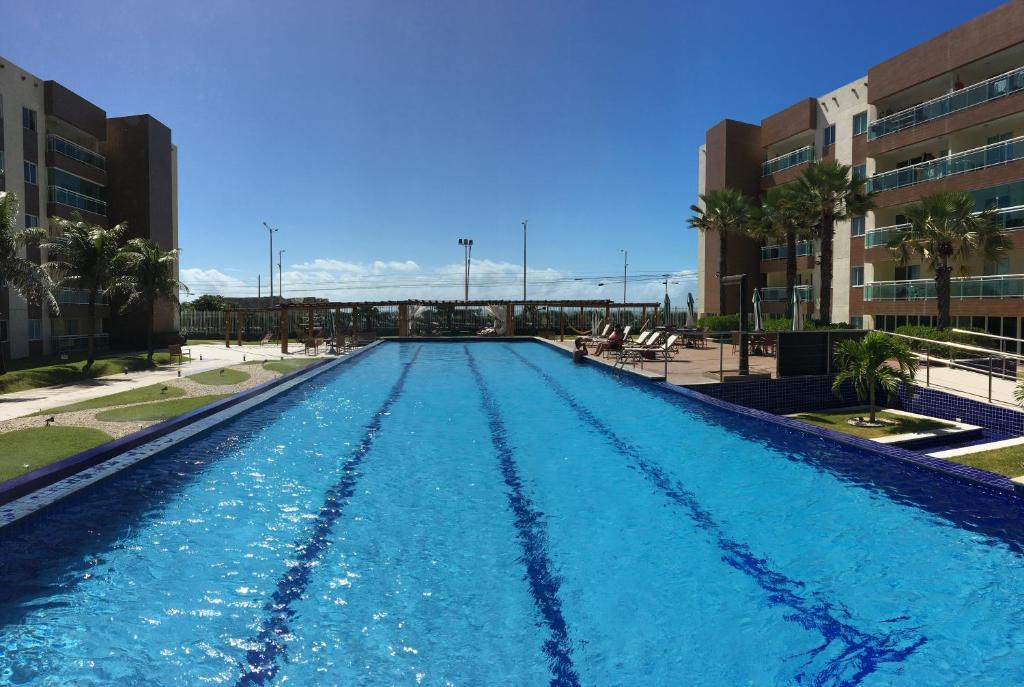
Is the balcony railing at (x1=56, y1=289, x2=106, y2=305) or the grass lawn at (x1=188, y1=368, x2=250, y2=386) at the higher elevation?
the balcony railing at (x1=56, y1=289, x2=106, y2=305)

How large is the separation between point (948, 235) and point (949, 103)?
710cm

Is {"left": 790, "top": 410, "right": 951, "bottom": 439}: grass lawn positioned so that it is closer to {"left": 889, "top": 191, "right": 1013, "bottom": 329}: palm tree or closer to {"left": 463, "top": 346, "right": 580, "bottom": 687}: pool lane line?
{"left": 463, "top": 346, "right": 580, "bottom": 687}: pool lane line

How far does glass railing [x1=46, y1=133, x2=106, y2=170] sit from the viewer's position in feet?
86.8

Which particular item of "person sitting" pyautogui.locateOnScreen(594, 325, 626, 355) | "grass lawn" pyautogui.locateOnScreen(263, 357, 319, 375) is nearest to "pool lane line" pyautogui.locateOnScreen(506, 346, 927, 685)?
"person sitting" pyautogui.locateOnScreen(594, 325, 626, 355)

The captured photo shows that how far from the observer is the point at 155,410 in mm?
10508

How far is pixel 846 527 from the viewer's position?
5.20 meters

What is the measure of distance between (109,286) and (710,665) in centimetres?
2672

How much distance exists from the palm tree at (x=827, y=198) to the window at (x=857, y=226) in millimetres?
2760

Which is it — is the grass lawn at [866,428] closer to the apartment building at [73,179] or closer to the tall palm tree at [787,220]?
the tall palm tree at [787,220]

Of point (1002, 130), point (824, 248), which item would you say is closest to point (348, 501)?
point (824, 248)

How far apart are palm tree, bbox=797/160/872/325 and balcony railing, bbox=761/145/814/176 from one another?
6.38 m

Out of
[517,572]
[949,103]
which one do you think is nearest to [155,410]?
[517,572]

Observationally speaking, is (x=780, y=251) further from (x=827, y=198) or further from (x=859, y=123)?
(x=827, y=198)

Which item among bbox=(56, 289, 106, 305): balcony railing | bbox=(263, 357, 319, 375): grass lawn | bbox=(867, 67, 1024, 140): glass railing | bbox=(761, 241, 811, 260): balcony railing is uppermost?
bbox=(867, 67, 1024, 140): glass railing
